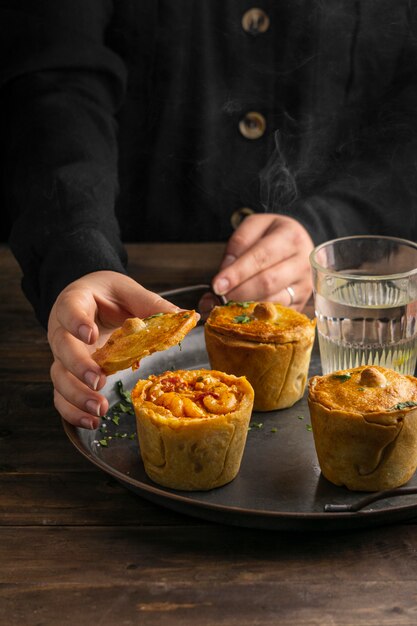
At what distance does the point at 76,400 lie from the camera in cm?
169

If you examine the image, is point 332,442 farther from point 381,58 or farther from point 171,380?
point 381,58

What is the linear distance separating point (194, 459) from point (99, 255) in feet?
2.38

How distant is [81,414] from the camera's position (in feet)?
5.58

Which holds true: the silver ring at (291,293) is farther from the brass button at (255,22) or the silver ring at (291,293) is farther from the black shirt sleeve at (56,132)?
the brass button at (255,22)

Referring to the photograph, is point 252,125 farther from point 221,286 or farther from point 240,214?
point 221,286

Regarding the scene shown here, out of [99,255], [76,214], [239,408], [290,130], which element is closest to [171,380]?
[239,408]

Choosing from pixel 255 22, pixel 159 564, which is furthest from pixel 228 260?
pixel 159 564

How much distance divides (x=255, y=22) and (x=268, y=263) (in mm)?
856

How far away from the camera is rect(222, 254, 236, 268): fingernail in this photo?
91.9 inches

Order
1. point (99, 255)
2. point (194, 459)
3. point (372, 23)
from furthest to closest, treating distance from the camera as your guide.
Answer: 1. point (372, 23)
2. point (99, 255)
3. point (194, 459)

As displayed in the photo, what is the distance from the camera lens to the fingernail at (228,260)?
91.9 inches

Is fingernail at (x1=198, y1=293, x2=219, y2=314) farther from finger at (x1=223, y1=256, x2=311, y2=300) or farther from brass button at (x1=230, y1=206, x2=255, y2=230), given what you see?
brass button at (x1=230, y1=206, x2=255, y2=230)

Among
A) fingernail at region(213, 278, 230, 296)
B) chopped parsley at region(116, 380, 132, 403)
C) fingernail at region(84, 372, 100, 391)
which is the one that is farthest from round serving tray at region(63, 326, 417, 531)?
fingernail at region(213, 278, 230, 296)

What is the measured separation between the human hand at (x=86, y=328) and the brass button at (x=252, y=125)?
1.03m
